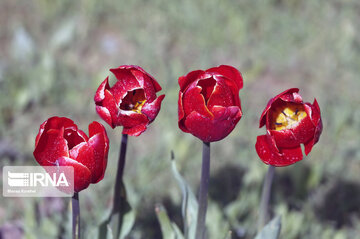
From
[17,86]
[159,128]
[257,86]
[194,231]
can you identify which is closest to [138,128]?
[194,231]

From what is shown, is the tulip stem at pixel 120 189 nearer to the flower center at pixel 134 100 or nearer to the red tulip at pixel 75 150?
the flower center at pixel 134 100

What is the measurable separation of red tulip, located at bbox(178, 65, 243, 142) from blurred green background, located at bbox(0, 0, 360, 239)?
80cm

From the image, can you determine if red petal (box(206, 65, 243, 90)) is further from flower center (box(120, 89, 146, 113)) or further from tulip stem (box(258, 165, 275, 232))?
tulip stem (box(258, 165, 275, 232))

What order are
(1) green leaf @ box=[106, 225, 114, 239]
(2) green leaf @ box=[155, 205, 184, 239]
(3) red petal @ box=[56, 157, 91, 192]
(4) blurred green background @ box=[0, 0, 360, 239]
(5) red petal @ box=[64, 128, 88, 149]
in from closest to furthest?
(3) red petal @ box=[56, 157, 91, 192] < (5) red petal @ box=[64, 128, 88, 149] < (1) green leaf @ box=[106, 225, 114, 239] < (2) green leaf @ box=[155, 205, 184, 239] < (4) blurred green background @ box=[0, 0, 360, 239]

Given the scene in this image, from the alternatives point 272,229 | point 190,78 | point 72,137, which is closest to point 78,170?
point 72,137

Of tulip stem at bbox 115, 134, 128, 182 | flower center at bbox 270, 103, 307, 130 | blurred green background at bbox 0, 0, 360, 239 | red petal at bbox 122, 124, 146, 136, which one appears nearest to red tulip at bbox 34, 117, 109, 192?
red petal at bbox 122, 124, 146, 136

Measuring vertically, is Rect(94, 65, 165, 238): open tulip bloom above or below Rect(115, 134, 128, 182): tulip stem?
above

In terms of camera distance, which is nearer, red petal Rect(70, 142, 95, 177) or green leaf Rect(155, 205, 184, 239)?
red petal Rect(70, 142, 95, 177)

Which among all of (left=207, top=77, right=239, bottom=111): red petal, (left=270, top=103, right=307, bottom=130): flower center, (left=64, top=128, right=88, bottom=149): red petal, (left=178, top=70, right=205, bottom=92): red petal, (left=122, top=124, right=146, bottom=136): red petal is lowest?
(left=64, top=128, right=88, bottom=149): red petal

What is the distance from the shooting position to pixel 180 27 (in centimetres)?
446

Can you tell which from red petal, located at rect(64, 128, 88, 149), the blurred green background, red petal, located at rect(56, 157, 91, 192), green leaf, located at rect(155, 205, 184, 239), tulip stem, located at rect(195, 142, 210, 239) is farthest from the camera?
the blurred green background

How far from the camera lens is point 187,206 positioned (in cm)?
216

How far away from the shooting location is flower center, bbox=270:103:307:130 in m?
1.85

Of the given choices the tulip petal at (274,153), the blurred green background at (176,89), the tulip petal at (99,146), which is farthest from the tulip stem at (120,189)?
the tulip petal at (274,153)
